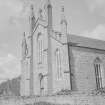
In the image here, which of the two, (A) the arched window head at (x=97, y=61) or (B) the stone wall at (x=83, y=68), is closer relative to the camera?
(B) the stone wall at (x=83, y=68)

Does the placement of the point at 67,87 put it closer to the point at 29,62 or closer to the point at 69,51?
the point at 69,51

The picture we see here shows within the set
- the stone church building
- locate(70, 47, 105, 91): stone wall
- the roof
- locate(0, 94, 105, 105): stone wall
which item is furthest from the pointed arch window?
locate(0, 94, 105, 105): stone wall

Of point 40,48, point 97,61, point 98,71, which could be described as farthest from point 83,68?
point 40,48

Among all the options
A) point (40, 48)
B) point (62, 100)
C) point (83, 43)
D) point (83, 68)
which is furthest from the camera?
point (40, 48)

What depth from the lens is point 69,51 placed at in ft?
102

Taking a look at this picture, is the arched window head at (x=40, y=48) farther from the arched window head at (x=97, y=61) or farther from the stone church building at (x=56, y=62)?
the arched window head at (x=97, y=61)

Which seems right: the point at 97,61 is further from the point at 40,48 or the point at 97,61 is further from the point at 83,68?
the point at 40,48

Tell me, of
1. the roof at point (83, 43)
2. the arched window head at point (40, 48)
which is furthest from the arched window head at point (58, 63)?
the arched window head at point (40, 48)

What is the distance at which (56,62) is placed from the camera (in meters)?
32.2

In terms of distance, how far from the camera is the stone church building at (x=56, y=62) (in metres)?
30.3

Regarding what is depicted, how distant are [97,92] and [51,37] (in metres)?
17.6

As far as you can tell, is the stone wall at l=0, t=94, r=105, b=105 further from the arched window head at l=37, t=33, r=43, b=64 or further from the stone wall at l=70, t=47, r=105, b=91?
the arched window head at l=37, t=33, r=43, b=64

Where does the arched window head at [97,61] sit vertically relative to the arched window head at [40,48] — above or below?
A: below

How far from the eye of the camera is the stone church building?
30281 millimetres
